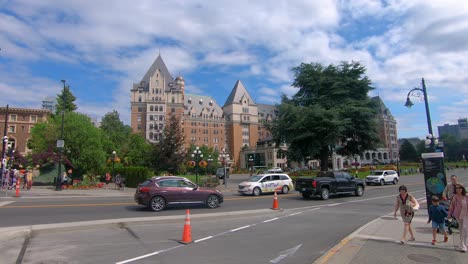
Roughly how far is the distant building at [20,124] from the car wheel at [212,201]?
82745 millimetres

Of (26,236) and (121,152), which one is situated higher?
(121,152)

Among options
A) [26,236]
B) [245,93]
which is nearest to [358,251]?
[26,236]

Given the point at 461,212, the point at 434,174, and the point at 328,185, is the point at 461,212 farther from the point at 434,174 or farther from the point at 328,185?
the point at 328,185

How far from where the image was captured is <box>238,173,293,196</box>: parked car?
79.1 feet

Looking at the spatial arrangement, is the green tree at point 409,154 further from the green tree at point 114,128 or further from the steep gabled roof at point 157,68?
the green tree at point 114,128

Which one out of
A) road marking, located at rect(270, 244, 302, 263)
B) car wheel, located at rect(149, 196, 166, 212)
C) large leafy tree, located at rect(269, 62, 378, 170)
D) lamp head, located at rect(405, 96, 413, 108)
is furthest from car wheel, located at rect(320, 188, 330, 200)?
large leafy tree, located at rect(269, 62, 378, 170)

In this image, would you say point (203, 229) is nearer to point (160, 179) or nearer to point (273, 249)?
point (273, 249)

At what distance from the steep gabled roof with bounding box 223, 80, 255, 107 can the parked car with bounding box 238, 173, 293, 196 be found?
108m

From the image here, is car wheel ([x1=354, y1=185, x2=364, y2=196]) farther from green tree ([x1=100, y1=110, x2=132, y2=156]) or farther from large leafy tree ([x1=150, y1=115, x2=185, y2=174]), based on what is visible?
green tree ([x1=100, y1=110, x2=132, y2=156])

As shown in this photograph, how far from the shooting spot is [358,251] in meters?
7.19

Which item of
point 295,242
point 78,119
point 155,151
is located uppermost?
point 78,119

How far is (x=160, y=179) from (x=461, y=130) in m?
223

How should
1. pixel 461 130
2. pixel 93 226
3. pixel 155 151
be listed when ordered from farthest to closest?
pixel 461 130, pixel 155 151, pixel 93 226

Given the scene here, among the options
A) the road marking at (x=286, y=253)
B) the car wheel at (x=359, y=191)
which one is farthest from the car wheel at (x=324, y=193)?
the road marking at (x=286, y=253)
